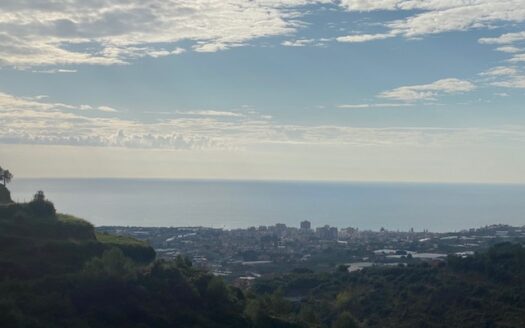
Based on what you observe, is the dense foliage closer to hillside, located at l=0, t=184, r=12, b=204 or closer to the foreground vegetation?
the foreground vegetation

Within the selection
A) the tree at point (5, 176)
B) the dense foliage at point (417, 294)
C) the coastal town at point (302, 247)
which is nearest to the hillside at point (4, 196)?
the tree at point (5, 176)

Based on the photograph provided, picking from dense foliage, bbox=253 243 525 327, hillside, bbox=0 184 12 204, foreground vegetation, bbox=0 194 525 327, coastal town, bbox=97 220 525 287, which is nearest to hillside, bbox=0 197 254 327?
foreground vegetation, bbox=0 194 525 327

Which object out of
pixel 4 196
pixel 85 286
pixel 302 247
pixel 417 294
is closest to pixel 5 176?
pixel 4 196

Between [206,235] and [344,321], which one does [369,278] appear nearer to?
[344,321]

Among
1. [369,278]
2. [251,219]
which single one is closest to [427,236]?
[369,278]

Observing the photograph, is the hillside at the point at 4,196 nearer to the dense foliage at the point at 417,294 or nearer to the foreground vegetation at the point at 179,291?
the foreground vegetation at the point at 179,291

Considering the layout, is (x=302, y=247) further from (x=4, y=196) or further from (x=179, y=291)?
(x=179, y=291)
